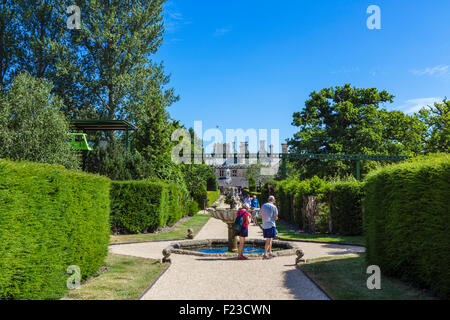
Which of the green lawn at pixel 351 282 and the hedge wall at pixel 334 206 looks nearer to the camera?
the green lawn at pixel 351 282

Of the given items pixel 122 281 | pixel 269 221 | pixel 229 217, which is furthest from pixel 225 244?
pixel 122 281

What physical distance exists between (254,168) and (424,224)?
3251 inches

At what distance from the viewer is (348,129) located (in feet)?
117

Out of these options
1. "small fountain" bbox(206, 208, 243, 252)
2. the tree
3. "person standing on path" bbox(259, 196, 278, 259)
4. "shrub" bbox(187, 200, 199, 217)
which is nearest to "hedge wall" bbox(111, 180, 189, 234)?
"small fountain" bbox(206, 208, 243, 252)

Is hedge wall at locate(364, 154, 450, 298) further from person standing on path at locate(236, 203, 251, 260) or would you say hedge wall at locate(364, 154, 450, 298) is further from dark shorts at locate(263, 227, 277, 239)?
person standing on path at locate(236, 203, 251, 260)

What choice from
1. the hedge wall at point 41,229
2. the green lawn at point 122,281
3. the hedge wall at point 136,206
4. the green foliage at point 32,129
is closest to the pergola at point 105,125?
the green foliage at point 32,129

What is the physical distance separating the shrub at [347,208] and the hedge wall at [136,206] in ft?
27.2

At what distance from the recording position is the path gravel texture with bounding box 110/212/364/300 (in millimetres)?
5868

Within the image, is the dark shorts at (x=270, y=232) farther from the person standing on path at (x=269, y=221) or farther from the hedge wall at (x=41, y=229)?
the hedge wall at (x=41, y=229)

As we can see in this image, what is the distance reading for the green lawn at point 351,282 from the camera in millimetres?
5645

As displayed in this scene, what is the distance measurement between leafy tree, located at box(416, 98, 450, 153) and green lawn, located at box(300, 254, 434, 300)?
31722mm

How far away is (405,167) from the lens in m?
6.65
